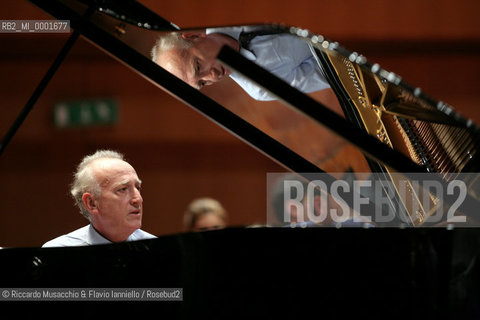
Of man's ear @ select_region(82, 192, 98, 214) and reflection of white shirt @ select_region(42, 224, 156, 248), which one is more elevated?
man's ear @ select_region(82, 192, 98, 214)

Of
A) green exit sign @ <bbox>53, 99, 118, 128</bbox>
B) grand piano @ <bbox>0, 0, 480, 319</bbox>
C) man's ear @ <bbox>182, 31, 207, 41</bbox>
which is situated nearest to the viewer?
grand piano @ <bbox>0, 0, 480, 319</bbox>

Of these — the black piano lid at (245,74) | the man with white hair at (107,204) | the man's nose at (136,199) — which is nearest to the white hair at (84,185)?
the man with white hair at (107,204)

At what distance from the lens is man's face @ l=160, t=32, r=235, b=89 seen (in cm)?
176

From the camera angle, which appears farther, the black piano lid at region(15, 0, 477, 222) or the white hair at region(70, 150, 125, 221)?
the white hair at region(70, 150, 125, 221)

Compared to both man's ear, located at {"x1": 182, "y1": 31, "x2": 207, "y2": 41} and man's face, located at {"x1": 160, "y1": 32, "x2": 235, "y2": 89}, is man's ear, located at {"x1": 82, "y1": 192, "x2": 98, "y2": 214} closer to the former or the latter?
man's face, located at {"x1": 160, "y1": 32, "x2": 235, "y2": 89}

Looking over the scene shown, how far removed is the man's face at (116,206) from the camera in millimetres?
1841

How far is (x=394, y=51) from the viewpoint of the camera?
4594 millimetres

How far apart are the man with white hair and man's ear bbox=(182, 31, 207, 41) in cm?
43

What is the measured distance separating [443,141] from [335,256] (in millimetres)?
613

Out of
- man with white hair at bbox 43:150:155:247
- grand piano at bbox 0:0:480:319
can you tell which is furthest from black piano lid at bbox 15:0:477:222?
man with white hair at bbox 43:150:155:247

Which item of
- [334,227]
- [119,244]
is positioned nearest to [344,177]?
[334,227]

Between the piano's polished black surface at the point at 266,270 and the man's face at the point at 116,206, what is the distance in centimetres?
40

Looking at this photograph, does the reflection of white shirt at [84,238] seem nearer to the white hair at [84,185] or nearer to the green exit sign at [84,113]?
the white hair at [84,185]

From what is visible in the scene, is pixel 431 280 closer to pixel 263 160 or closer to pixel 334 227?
pixel 334 227
